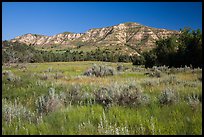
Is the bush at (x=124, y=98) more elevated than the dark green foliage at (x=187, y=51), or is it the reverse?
the dark green foliage at (x=187, y=51)

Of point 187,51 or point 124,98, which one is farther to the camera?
point 187,51

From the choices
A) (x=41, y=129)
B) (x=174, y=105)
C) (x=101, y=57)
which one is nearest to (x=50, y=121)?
(x=41, y=129)

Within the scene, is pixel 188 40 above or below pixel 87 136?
above

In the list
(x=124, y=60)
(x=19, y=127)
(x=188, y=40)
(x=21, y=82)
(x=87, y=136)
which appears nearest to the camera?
(x=87, y=136)

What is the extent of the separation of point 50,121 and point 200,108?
339 centimetres

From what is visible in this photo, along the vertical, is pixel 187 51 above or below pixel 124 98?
above

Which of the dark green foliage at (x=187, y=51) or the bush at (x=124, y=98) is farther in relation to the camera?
the dark green foliage at (x=187, y=51)

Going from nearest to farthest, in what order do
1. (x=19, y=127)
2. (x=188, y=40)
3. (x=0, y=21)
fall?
(x=0, y=21)
(x=19, y=127)
(x=188, y=40)

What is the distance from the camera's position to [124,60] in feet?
415

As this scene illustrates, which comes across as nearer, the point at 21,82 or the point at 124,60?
the point at 21,82

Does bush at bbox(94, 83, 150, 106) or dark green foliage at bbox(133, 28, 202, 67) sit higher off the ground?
dark green foliage at bbox(133, 28, 202, 67)

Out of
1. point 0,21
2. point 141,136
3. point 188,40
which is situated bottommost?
point 141,136

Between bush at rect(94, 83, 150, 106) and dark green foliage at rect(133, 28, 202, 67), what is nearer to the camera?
bush at rect(94, 83, 150, 106)

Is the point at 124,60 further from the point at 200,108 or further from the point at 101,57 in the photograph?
the point at 200,108
